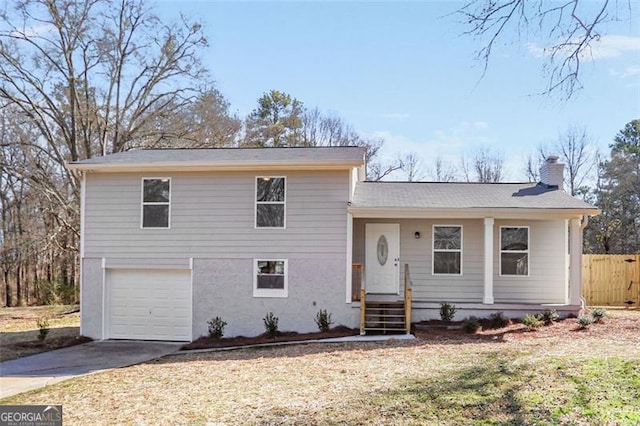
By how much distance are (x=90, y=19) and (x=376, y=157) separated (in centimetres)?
1741

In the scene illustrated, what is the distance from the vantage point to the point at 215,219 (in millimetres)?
11914

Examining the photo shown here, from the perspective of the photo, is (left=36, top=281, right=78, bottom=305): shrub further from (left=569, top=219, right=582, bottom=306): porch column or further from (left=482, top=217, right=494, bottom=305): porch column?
(left=569, top=219, right=582, bottom=306): porch column

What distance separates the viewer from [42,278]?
80.7 ft

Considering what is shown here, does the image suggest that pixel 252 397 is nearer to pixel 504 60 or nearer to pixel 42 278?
pixel 504 60

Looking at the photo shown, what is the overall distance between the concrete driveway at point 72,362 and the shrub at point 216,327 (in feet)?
2.56

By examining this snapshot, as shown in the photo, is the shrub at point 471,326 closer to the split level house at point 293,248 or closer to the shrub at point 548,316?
the split level house at point 293,248

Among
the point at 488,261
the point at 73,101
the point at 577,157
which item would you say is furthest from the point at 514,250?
the point at 577,157

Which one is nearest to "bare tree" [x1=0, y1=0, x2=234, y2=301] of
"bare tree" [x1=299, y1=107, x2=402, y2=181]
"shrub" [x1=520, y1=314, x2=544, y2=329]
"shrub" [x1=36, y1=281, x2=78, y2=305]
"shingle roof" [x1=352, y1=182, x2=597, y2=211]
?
"shrub" [x1=36, y1=281, x2=78, y2=305]

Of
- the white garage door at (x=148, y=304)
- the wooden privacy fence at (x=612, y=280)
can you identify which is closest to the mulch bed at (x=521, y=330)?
the wooden privacy fence at (x=612, y=280)

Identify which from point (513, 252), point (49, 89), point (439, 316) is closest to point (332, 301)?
point (439, 316)

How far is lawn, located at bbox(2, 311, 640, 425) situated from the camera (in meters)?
5.27

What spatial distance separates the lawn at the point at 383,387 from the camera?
5.27m

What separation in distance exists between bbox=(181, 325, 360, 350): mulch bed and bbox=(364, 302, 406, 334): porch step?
38 cm

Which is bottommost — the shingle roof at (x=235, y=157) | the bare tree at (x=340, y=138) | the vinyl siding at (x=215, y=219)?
the vinyl siding at (x=215, y=219)
